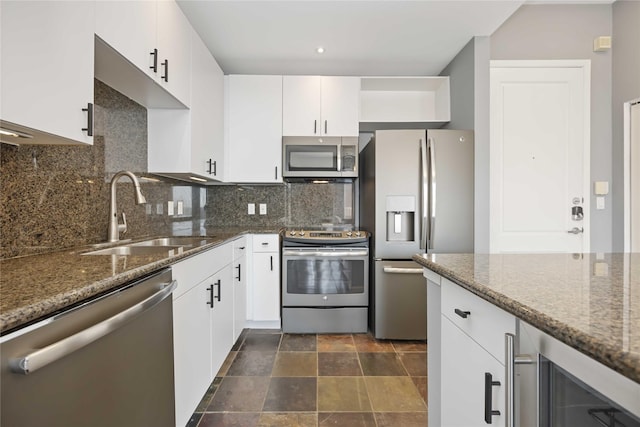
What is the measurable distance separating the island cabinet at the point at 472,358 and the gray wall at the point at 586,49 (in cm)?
261

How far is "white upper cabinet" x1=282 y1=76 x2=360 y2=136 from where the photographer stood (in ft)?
9.76

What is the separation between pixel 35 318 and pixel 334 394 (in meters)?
1.65

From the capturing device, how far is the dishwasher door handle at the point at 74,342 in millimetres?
636

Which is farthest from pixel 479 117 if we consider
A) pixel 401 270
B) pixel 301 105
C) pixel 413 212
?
pixel 301 105

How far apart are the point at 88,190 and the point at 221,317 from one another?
1037 mm

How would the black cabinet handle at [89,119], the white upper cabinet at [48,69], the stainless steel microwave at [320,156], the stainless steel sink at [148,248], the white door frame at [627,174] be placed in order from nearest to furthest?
the white upper cabinet at [48,69]
the black cabinet handle at [89,119]
the stainless steel sink at [148,248]
the white door frame at [627,174]
the stainless steel microwave at [320,156]

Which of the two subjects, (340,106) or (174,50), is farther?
(340,106)

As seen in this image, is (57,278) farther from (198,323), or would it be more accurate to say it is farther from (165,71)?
(165,71)

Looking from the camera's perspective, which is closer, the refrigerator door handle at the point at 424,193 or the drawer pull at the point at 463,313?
the drawer pull at the point at 463,313

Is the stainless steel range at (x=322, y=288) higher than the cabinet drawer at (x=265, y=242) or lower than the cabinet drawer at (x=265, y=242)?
lower

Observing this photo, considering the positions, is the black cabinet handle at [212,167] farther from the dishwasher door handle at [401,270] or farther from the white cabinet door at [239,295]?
the dishwasher door handle at [401,270]

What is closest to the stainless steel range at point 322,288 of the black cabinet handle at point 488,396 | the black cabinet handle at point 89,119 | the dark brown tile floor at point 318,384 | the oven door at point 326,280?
the oven door at point 326,280

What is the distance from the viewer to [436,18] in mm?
2322

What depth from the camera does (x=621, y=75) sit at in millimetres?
2773
